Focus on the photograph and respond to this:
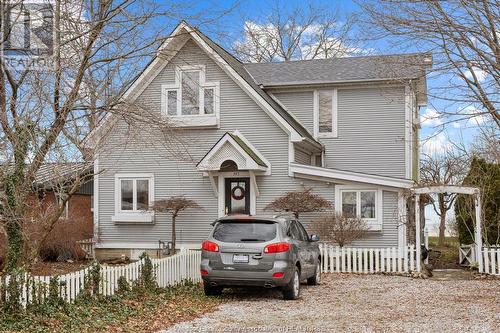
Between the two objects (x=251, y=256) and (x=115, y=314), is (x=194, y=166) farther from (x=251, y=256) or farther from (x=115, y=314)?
(x=115, y=314)

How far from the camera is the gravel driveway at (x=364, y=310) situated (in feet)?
33.2

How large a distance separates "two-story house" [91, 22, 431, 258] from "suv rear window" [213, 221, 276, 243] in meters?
8.04

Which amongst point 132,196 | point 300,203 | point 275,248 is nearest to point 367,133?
point 300,203

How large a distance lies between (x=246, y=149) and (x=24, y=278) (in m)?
12.2

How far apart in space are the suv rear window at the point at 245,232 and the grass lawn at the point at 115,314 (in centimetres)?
131

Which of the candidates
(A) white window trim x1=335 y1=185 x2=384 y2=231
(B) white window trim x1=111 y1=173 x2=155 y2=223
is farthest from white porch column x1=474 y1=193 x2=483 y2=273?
(B) white window trim x1=111 y1=173 x2=155 y2=223

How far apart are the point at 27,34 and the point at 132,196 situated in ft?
33.7

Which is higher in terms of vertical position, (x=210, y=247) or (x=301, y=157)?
(x=301, y=157)

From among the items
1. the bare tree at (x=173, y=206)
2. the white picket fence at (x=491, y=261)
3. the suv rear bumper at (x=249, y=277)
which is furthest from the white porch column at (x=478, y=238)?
the bare tree at (x=173, y=206)

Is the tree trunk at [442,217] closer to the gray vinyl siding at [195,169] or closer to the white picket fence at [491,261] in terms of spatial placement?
the gray vinyl siding at [195,169]

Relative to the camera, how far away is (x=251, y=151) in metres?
22.0

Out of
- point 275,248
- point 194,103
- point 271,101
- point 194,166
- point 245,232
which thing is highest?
point 271,101

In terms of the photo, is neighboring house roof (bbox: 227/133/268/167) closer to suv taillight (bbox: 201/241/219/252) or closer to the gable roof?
the gable roof

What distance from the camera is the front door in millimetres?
22641
